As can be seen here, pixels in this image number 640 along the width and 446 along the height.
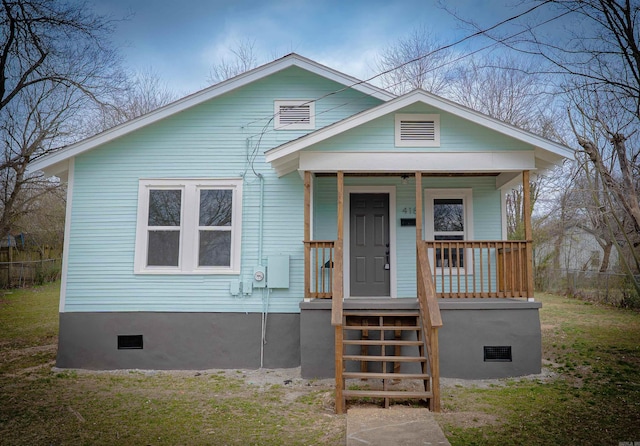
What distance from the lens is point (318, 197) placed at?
29.7ft

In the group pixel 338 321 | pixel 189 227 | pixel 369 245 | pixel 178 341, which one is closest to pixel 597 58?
pixel 369 245

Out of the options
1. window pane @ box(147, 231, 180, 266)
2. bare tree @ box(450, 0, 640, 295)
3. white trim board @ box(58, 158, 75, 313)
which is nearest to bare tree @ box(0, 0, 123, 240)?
white trim board @ box(58, 158, 75, 313)

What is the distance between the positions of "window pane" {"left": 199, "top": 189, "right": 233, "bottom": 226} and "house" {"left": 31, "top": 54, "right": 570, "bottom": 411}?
0.04 m

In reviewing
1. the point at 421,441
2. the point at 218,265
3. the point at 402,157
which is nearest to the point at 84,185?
Answer: the point at 218,265

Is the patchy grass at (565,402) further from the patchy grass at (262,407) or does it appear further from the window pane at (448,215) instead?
the window pane at (448,215)

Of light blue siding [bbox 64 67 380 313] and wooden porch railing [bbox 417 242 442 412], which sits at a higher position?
light blue siding [bbox 64 67 380 313]

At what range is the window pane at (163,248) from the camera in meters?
8.59

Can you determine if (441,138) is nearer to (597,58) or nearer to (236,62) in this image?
(597,58)

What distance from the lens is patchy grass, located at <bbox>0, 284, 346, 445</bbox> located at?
4.93 meters

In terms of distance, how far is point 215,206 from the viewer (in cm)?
873

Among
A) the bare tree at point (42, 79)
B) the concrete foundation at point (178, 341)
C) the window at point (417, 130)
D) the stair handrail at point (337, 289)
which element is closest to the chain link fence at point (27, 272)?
the bare tree at point (42, 79)

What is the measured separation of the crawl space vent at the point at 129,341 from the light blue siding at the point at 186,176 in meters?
0.51

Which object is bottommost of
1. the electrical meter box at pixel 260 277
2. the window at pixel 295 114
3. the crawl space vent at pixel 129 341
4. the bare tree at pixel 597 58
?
the crawl space vent at pixel 129 341

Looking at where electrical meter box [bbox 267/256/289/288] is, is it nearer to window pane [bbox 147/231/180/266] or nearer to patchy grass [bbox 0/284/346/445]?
patchy grass [bbox 0/284/346/445]
